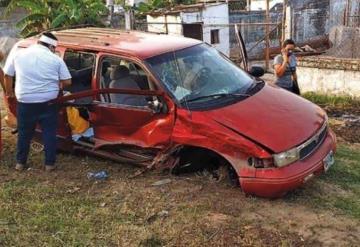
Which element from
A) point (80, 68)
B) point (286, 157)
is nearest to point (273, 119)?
point (286, 157)

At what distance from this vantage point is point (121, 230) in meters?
4.98

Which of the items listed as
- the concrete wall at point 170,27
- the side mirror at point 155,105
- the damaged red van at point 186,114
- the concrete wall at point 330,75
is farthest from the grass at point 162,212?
the concrete wall at point 170,27

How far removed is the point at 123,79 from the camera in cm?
643

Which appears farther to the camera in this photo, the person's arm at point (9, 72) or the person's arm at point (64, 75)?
the person's arm at point (9, 72)

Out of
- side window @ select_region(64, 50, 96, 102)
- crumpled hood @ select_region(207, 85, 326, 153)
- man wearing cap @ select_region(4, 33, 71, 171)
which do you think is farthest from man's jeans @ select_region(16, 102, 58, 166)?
crumpled hood @ select_region(207, 85, 326, 153)

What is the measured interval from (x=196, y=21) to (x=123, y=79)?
50.3ft

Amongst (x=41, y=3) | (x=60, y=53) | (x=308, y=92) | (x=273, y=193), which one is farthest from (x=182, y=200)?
(x=41, y=3)

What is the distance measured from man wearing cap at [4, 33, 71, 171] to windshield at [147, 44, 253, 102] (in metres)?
1.14

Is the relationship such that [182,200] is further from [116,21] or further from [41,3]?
[41,3]

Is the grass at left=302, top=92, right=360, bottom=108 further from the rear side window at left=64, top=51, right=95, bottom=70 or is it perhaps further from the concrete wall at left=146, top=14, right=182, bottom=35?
the concrete wall at left=146, top=14, right=182, bottom=35

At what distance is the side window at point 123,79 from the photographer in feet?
20.4

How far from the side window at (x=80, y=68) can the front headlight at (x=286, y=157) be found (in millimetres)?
2678

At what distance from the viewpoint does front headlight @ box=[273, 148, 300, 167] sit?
5.23 metres

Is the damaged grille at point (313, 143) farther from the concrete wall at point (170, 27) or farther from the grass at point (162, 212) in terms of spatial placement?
the concrete wall at point (170, 27)
